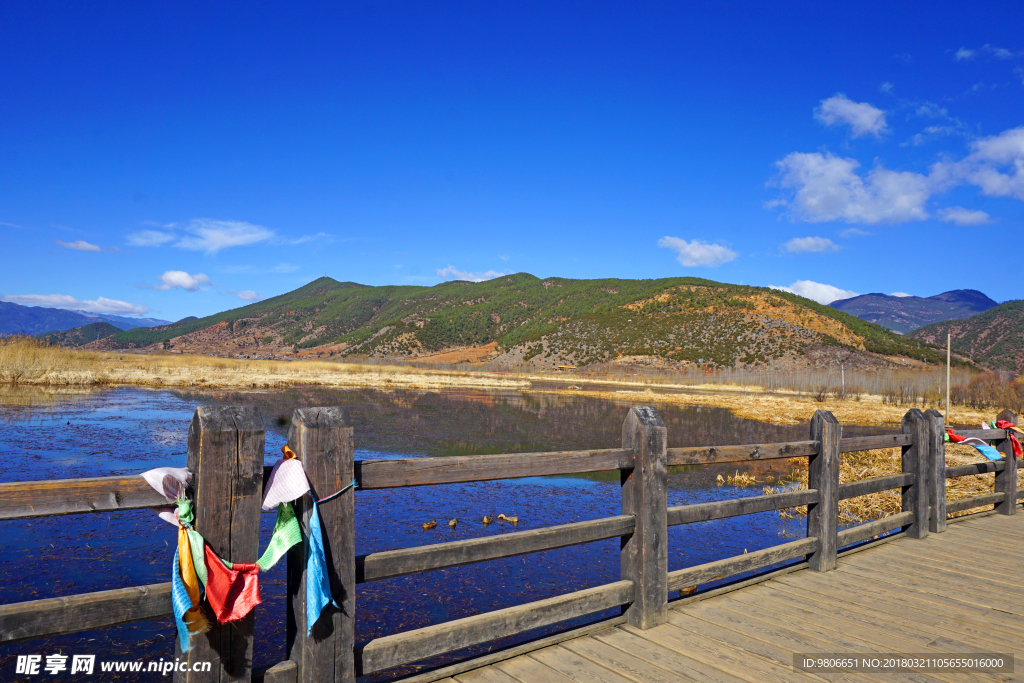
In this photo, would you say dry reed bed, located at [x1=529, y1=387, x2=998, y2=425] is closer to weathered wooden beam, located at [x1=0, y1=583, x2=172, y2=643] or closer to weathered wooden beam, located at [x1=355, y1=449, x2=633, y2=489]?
weathered wooden beam, located at [x1=355, y1=449, x2=633, y2=489]

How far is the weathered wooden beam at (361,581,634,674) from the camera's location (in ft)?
10.00

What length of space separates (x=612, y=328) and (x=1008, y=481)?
89923 mm

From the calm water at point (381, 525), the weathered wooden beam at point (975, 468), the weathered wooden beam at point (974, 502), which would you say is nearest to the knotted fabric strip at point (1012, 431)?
the weathered wooden beam at point (975, 468)

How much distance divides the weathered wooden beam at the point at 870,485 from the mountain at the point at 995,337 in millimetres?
109598

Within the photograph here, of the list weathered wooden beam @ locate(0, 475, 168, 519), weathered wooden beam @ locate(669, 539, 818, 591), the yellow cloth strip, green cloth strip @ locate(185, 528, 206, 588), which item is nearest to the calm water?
weathered wooden beam @ locate(669, 539, 818, 591)

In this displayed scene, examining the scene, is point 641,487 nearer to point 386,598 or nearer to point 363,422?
point 386,598

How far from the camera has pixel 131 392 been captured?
2794 centimetres

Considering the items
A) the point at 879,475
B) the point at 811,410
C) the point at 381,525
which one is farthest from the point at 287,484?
the point at 811,410

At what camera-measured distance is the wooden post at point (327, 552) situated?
9.19 feet

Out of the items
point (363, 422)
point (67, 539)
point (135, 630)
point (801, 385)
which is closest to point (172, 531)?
point (67, 539)

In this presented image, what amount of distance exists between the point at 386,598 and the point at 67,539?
406 centimetres

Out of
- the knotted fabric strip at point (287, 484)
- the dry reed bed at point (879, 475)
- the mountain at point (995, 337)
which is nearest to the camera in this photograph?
the knotted fabric strip at point (287, 484)

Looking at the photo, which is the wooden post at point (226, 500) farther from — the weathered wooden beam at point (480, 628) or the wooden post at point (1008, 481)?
the wooden post at point (1008, 481)

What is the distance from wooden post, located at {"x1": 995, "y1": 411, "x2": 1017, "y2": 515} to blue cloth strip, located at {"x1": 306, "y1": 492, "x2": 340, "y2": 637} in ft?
28.1
